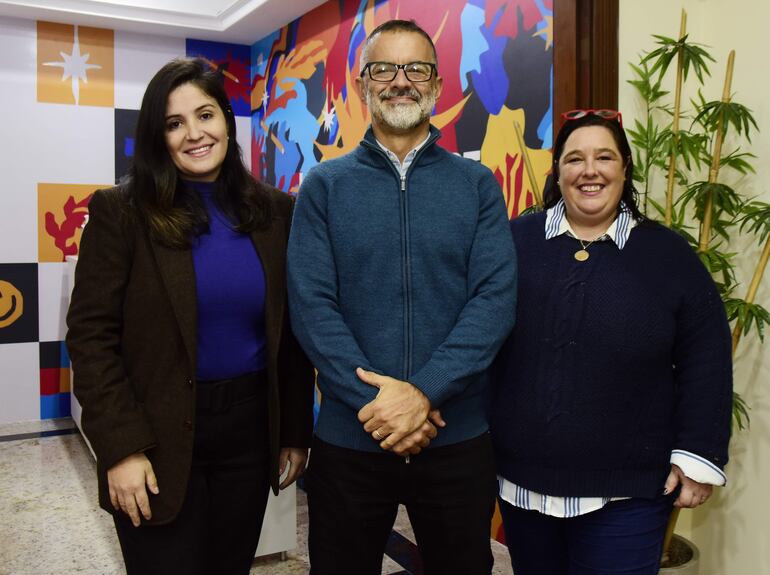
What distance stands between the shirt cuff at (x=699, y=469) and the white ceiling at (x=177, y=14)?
3.42 meters

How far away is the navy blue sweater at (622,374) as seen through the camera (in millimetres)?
1431

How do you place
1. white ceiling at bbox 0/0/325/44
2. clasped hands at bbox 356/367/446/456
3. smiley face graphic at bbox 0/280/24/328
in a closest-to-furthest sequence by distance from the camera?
clasped hands at bbox 356/367/446/456 → white ceiling at bbox 0/0/325/44 → smiley face graphic at bbox 0/280/24/328

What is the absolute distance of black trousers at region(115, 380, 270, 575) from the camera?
4.61ft

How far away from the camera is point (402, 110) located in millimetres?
1464

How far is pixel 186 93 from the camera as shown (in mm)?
1448

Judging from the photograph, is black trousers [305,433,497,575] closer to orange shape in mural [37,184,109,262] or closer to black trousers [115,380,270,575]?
black trousers [115,380,270,575]

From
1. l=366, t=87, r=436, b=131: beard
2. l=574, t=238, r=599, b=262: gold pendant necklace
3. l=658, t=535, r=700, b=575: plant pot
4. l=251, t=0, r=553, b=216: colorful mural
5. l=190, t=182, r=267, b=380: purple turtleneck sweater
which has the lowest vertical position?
l=658, t=535, r=700, b=575: plant pot

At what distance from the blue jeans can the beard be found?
2.72 ft

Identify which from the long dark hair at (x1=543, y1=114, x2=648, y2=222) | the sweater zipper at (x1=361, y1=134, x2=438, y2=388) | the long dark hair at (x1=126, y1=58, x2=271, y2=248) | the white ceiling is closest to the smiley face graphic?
the white ceiling

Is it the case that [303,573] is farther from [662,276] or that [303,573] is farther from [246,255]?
[662,276]

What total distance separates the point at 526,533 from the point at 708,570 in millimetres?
1301

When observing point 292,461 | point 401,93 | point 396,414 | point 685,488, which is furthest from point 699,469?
point 401,93

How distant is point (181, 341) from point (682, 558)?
5.58ft

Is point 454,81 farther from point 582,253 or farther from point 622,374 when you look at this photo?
point 622,374
